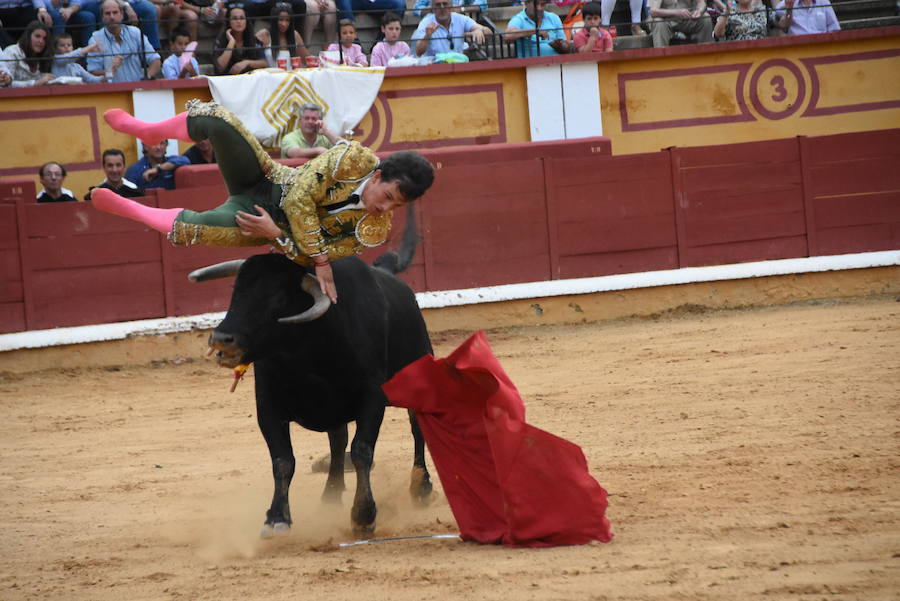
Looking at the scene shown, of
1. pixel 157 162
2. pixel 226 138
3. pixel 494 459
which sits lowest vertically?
pixel 494 459

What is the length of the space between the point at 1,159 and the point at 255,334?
629cm

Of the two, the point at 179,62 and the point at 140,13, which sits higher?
the point at 140,13

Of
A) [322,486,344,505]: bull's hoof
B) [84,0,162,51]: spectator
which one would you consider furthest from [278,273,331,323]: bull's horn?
[84,0,162,51]: spectator

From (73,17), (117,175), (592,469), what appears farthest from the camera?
(73,17)

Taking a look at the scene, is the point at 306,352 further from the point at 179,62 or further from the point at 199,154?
the point at 179,62

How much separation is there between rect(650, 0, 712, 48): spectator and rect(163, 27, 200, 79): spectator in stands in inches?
161

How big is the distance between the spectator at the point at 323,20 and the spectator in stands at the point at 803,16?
4066 mm

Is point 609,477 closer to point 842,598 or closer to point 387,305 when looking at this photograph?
point 387,305

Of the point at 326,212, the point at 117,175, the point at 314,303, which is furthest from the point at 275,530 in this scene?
the point at 117,175

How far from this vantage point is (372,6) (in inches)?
401

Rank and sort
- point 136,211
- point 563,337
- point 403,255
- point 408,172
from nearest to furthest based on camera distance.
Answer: point 408,172 → point 136,211 → point 403,255 → point 563,337

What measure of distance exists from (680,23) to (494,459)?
7.77 m

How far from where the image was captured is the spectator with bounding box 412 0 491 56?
9750 millimetres

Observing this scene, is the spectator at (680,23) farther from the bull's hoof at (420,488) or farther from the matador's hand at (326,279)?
the matador's hand at (326,279)
